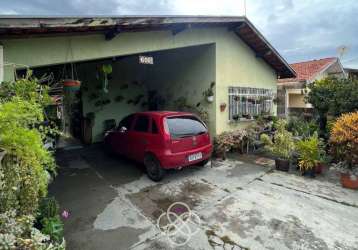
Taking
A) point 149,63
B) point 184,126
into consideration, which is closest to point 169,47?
point 149,63

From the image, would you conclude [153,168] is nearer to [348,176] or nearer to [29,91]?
[29,91]

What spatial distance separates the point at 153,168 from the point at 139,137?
952 mm

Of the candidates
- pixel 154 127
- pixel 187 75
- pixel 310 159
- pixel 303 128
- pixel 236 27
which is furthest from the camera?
pixel 187 75

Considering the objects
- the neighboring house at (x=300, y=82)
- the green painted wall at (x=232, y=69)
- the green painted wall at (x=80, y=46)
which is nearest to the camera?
the green painted wall at (x=80, y=46)

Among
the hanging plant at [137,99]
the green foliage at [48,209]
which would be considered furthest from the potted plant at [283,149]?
the hanging plant at [137,99]

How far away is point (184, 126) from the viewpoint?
5.67m

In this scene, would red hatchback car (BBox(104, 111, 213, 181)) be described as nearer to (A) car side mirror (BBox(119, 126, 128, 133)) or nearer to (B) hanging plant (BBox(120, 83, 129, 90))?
(A) car side mirror (BBox(119, 126, 128, 133))

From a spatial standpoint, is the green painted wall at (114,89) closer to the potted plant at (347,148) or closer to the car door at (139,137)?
the car door at (139,137)

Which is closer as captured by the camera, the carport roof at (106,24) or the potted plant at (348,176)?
the carport roof at (106,24)

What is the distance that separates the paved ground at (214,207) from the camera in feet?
10.7

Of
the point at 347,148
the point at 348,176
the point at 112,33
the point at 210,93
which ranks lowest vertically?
the point at 348,176

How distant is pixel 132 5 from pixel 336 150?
846 centimetres

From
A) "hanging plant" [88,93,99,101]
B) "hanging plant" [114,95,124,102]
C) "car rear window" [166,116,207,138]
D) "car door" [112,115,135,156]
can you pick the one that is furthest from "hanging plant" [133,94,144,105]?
"car rear window" [166,116,207,138]

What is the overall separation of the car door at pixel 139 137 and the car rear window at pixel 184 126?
72 centimetres
